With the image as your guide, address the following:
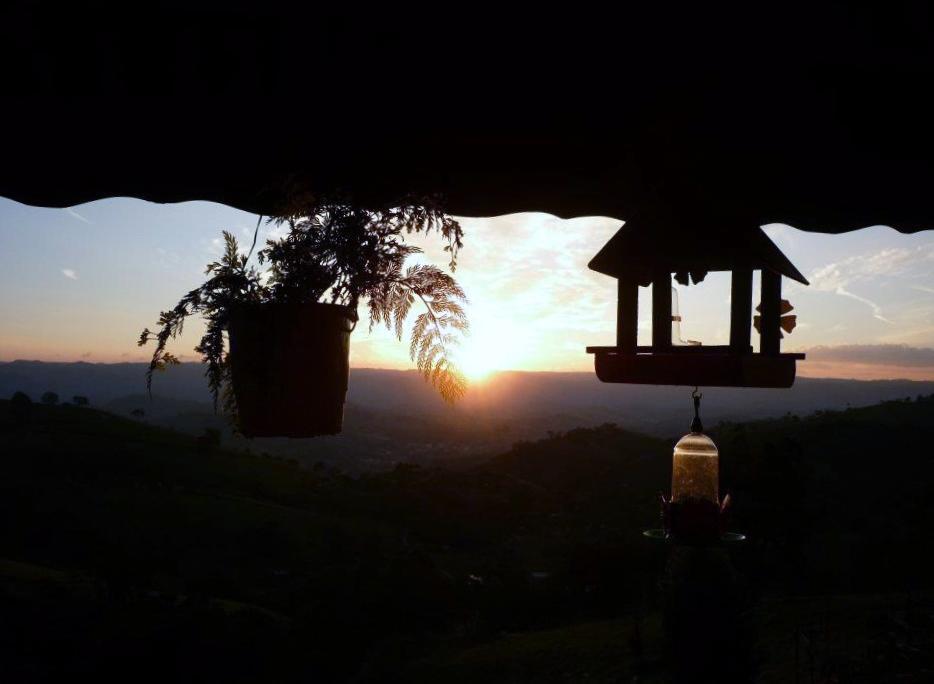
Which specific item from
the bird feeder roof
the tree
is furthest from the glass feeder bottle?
the tree

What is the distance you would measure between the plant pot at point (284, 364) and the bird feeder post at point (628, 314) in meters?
1.02

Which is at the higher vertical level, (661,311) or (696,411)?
(661,311)

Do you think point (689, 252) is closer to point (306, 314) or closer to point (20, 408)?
point (306, 314)

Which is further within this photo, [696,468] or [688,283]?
[696,468]

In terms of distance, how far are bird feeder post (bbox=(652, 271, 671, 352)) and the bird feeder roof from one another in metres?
0.04

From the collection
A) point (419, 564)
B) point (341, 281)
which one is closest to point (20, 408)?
point (419, 564)

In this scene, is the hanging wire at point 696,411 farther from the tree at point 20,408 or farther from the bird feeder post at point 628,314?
the tree at point 20,408

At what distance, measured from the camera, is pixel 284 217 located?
2.35 meters

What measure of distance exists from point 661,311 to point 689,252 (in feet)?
0.85

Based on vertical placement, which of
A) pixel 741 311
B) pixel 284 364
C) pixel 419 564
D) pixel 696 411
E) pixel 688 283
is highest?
pixel 688 283

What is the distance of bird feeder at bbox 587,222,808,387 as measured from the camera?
2.10 metres

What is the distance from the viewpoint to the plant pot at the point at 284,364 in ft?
7.28

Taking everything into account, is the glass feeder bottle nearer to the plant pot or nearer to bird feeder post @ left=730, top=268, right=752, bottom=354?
bird feeder post @ left=730, top=268, right=752, bottom=354

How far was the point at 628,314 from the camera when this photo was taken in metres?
2.45
